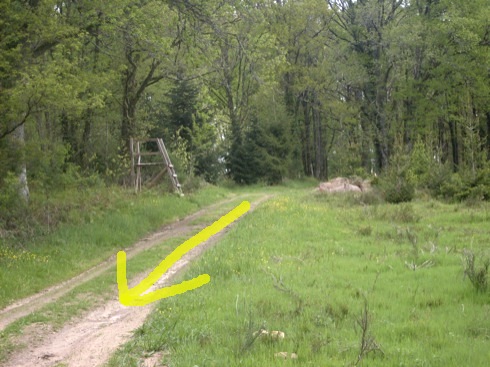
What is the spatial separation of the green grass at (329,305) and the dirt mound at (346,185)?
457 inches

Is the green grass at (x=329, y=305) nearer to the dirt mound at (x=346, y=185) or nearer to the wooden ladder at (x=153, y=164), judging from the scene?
the wooden ladder at (x=153, y=164)

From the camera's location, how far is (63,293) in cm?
1034

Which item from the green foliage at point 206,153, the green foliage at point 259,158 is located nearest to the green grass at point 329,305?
the green foliage at point 206,153

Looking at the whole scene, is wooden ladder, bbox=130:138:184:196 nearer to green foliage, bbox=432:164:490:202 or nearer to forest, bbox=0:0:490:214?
forest, bbox=0:0:490:214

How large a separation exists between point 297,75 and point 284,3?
5.89m

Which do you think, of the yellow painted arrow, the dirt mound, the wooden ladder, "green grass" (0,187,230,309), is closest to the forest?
the dirt mound

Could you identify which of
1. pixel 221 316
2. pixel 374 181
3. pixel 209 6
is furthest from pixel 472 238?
pixel 374 181

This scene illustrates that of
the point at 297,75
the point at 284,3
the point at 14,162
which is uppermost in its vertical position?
the point at 284,3

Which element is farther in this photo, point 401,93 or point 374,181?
point 401,93

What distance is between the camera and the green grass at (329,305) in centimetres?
575

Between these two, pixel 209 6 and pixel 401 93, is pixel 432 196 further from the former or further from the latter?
pixel 401 93

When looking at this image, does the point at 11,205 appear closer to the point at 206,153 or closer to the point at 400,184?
the point at 400,184

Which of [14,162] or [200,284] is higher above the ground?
[14,162]

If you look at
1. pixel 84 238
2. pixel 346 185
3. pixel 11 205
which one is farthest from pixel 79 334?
pixel 346 185
